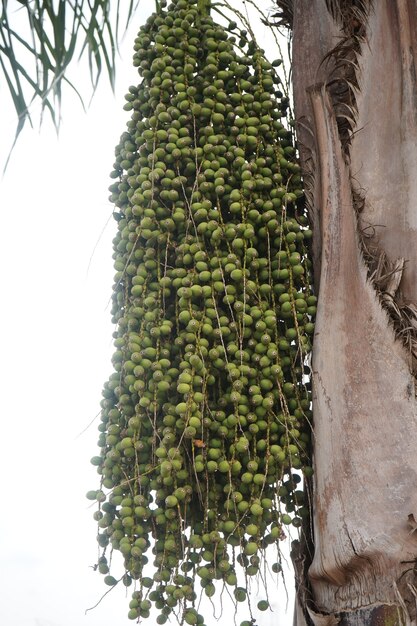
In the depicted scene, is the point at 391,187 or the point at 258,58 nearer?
the point at 391,187

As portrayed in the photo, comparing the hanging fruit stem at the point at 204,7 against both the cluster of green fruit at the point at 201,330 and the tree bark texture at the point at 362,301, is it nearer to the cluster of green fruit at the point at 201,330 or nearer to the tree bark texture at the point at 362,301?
the cluster of green fruit at the point at 201,330

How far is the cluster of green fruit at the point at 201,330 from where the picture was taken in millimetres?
1847

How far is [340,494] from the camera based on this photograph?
184 centimetres

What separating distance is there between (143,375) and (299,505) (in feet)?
1.65

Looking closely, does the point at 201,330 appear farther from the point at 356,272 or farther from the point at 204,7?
the point at 204,7

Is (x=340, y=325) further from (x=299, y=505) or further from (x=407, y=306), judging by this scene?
(x=299, y=505)

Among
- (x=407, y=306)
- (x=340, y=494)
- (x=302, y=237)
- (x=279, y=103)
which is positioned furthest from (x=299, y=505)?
(x=279, y=103)

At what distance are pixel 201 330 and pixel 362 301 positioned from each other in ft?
1.33

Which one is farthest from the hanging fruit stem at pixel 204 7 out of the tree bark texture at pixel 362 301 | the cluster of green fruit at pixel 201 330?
the tree bark texture at pixel 362 301

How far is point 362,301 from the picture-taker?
78.2 inches

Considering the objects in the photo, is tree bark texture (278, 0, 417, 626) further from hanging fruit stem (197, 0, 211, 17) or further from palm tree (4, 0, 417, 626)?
hanging fruit stem (197, 0, 211, 17)

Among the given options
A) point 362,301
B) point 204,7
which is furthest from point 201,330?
point 204,7

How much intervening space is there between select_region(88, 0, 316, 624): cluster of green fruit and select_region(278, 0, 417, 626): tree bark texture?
0.08 m

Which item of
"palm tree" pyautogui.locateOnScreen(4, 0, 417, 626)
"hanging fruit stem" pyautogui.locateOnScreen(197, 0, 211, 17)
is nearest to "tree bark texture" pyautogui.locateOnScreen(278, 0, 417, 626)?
"palm tree" pyautogui.locateOnScreen(4, 0, 417, 626)
